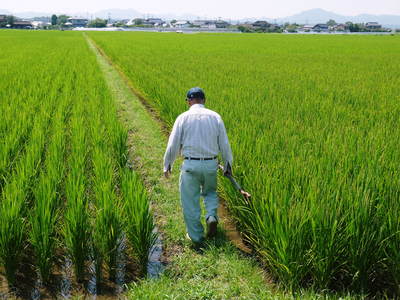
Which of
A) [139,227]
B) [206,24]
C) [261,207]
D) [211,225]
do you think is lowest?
[211,225]

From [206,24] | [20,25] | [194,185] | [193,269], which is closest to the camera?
[193,269]

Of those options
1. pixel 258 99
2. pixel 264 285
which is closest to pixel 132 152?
pixel 258 99

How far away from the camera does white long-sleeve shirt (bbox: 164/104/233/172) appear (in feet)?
10.7

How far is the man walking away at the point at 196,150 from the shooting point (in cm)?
327

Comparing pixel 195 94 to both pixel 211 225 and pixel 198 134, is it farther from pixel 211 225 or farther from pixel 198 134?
pixel 211 225

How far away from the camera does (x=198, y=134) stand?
327 cm

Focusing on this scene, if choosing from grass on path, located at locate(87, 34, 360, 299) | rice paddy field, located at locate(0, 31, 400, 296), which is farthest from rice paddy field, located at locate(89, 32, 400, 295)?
grass on path, located at locate(87, 34, 360, 299)

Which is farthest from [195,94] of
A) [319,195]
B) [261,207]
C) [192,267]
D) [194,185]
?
[192,267]

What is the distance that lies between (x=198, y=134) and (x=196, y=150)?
0.13 m

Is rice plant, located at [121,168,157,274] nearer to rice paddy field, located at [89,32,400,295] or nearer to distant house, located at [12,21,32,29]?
rice paddy field, located at [89,32,400,295]

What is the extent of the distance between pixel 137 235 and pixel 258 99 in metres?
4.68

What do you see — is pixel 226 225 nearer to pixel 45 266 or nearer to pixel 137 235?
pixel 137 235

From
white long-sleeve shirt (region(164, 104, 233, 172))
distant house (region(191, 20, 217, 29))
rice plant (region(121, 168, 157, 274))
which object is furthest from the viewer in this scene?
distant house (region(191, 20, 217, 29))

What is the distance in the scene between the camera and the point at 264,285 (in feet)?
9.41
